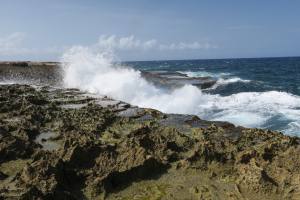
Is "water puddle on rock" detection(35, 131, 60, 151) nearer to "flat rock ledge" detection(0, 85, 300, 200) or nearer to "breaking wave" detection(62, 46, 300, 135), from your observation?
"flat rock ledge" detection(0, 85, 300, 200)

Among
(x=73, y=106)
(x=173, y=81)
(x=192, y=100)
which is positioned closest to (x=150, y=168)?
(x=73, y=106)

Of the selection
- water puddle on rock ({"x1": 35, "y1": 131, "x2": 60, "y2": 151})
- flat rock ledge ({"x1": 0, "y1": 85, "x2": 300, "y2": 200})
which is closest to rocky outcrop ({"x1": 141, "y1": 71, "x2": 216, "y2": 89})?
water puddle on rock ({"x1": 35, "y1": 131, "x2": 60, "y2": 151})

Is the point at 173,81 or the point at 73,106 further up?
the point at 73,106

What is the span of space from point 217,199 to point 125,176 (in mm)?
1482

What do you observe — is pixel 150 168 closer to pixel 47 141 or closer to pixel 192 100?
pixel 47 141

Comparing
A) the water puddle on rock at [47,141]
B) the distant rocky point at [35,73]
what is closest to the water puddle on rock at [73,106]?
the water puddle on rock at [47,141]

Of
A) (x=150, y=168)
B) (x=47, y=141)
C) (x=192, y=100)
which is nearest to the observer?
(x=150, y=168)

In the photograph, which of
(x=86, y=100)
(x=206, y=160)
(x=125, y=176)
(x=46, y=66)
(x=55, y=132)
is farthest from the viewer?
(x=46, y=66)

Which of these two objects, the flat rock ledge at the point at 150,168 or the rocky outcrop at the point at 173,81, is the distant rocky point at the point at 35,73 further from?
the flat rock ledge at the point at 150,168

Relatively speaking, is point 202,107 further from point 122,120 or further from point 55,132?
point 55,132

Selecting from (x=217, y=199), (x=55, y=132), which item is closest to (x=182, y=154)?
(x=217, y=199)

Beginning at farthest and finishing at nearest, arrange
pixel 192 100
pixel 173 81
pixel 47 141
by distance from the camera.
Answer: pixel 173 81 → pixel 192 100 → pixel 47 141

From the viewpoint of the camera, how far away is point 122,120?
12.1 m

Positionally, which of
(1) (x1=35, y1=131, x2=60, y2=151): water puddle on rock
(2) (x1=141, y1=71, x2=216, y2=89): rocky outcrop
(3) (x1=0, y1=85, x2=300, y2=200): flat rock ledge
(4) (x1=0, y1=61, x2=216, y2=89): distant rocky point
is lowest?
(2) (x1=141, y1=71, x2=216, y2=89): rocky outcrop
